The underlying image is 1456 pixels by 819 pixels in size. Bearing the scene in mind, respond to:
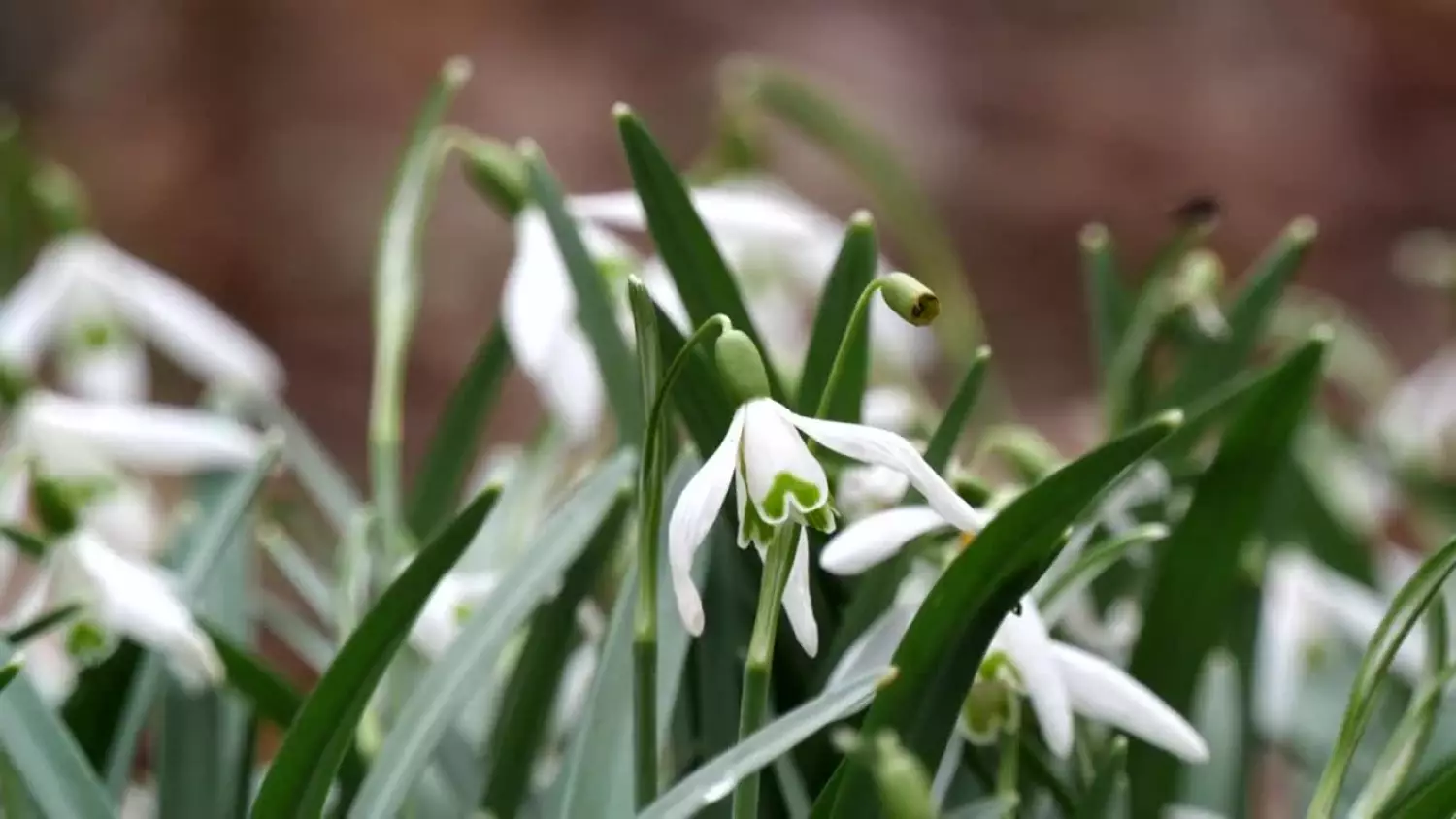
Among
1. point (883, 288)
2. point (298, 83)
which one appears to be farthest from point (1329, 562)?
point (298, 83)

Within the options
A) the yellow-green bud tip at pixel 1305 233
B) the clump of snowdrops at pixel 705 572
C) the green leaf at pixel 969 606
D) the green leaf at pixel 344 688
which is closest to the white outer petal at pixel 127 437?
the clump of snowdrops at pixel 705 572

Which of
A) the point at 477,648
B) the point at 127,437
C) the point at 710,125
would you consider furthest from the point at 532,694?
the point at 710,125

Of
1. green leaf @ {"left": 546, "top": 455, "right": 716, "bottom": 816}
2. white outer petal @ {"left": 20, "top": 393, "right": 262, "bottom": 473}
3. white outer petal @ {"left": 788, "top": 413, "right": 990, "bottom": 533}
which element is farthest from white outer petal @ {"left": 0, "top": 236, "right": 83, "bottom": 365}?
white outer petal @ {"left": 788, "top": 413, "right": 990, "bottom": 533}

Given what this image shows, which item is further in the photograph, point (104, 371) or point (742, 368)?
point (104, 371)

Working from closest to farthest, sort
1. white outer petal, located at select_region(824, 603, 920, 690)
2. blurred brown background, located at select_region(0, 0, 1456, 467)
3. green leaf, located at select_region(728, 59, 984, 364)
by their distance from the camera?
1. white outer petal, located at select_region(824, 603, 920, 690)
2. green leaf, located at select_region(728, 59, 984, 364)
3. blurred brown background, located at select_region(0, 0, 1456, 467)

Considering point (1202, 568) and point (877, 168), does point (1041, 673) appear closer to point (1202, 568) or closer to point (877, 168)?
point (1202, 568)

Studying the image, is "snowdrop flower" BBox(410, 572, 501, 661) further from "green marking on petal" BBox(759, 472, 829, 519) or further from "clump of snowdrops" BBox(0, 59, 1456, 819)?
"green marking on petal" BBox(759, 472, 829, 519)

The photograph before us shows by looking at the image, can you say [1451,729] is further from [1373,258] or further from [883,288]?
[1373,258]
